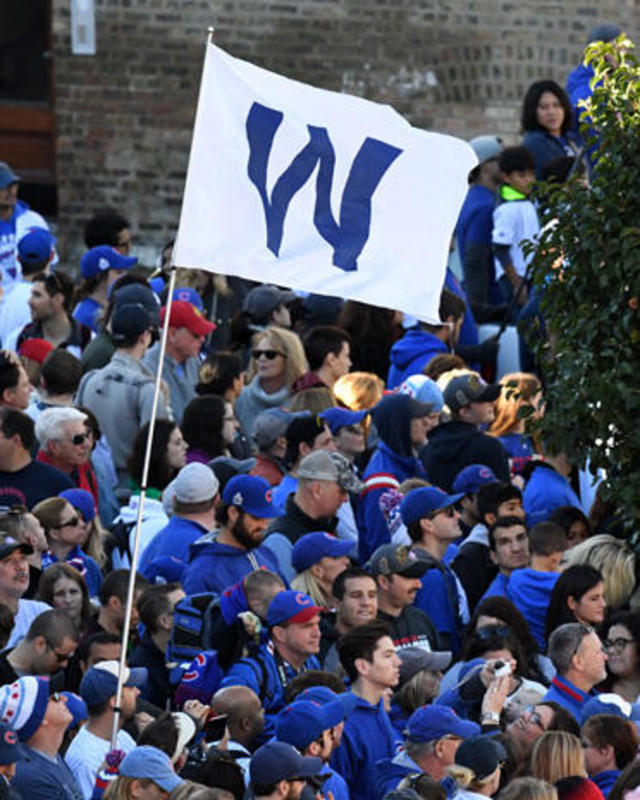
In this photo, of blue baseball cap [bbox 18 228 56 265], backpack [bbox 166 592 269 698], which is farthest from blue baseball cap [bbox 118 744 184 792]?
blue baseball cap [bbox 18 228 56 265]

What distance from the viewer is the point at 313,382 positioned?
14508mm

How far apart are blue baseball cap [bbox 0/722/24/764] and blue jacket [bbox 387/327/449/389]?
6737 millimetres

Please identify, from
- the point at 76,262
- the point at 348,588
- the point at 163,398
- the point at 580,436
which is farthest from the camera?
the point at 76,262

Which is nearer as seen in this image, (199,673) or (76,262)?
(199,673)

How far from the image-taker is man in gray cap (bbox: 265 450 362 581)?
476 inches

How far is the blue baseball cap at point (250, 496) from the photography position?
1134 centimetres

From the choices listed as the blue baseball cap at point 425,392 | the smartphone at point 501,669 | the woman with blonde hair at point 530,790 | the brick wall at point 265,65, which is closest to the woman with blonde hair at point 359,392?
the blue baseball cap at point 425,392

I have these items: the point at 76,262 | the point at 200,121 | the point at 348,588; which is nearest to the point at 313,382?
the point at 348,588

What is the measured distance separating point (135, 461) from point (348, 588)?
A: 229 cm

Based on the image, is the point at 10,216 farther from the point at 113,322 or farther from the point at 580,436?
the point at 580,436

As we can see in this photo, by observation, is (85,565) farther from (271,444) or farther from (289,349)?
A: (289,349)

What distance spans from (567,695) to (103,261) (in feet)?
20.2

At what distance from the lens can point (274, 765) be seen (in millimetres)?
9109

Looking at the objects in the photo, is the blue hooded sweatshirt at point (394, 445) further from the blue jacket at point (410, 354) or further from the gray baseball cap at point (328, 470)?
the blue jacket at point (410, 354)
